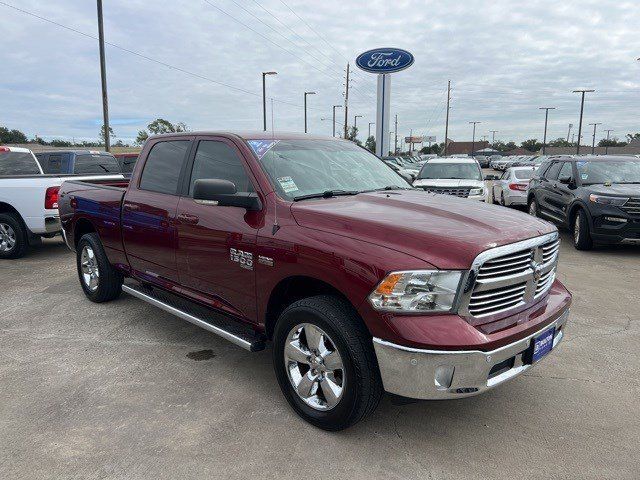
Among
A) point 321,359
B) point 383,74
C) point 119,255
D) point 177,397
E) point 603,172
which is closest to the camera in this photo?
point 321,359

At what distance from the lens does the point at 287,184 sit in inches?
138

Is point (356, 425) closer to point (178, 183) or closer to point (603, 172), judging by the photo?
point (178, 183)

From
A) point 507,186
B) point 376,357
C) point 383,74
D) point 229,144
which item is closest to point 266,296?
point 376,357

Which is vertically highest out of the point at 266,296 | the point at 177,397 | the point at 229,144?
the point at 229,144

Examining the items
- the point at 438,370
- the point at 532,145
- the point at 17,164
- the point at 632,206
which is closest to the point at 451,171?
the point at 632,206

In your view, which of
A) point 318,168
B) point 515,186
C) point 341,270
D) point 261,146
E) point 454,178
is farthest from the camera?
point 515,186

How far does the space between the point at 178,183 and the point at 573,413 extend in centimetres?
349

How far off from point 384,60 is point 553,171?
35.5 ft

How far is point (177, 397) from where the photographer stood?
3508 millimetres

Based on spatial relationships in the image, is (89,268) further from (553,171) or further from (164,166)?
(553,171)

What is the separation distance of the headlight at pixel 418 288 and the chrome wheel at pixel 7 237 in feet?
25.5

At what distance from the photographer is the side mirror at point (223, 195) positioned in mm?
3193

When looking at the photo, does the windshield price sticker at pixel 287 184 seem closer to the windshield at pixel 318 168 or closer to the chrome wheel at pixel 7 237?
the windshield at pixel 318 168

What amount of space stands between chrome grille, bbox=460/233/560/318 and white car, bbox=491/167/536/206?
1090 centimetres
